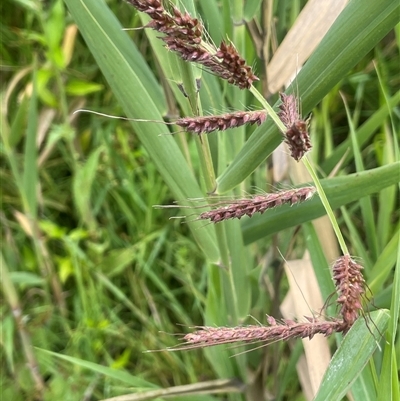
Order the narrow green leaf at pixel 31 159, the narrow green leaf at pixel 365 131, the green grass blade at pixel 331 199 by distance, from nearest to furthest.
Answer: the green grass blade at pixel 331 199, the narrow green leaf at pixel 365 131, the narrow green leaf at pixel 31 159

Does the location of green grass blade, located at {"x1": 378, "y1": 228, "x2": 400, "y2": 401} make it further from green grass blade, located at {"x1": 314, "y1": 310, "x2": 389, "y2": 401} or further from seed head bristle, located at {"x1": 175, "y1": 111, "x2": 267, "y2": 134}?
seed head bristle, located at {"x1": 175, "y1": 111, "x2": 267, "y2": 134}

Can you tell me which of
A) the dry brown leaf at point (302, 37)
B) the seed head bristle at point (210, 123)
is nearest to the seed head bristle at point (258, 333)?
the seed head bristle at point (210, 123)

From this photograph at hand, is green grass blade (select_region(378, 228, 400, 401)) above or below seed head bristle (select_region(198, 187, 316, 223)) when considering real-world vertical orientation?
below

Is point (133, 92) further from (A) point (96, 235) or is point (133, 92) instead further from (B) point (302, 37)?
(A) point (96, 235)

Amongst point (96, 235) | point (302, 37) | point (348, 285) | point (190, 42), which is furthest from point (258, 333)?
point (96, 235)

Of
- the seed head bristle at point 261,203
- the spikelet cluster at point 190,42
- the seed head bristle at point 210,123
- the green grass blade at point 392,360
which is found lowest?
the green grass blade at point 392,360

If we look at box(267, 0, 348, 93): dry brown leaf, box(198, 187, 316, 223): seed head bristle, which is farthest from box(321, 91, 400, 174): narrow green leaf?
box(198, 187, 316, 223): seed head bristle

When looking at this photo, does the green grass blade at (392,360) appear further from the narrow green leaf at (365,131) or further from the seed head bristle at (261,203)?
the narrow green leaf at (365,131)

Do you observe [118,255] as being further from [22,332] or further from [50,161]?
[50,161]
